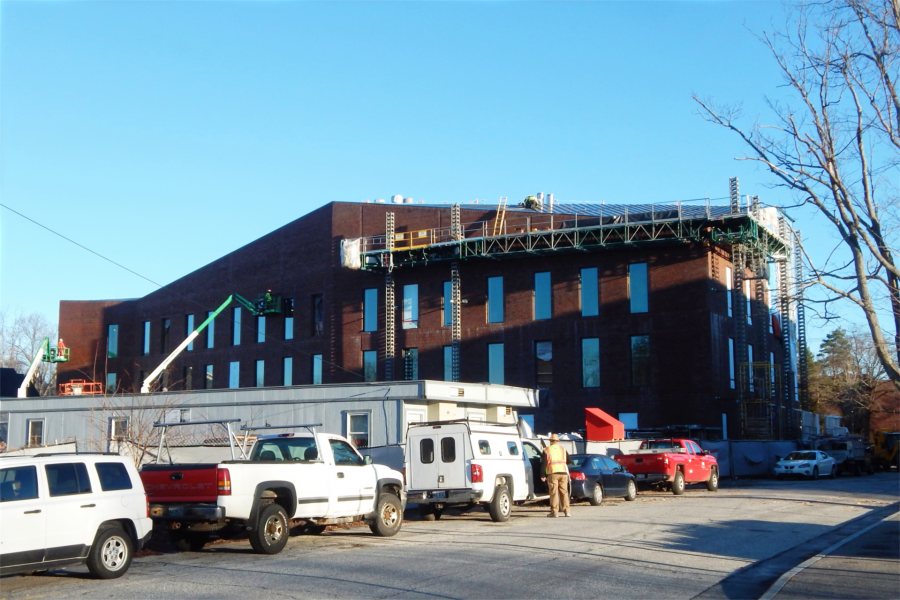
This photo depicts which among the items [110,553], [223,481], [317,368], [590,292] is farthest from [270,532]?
[317,368]

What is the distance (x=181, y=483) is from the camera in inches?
577

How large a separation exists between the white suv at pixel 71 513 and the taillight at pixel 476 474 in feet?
29.2

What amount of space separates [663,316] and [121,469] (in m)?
35.7

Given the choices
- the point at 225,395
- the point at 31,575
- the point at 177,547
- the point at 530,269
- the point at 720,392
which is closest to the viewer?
the point at 31,575

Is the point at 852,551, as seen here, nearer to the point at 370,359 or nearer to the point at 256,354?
the point at 370,359

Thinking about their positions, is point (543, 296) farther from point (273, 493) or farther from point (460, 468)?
point (273, 493)

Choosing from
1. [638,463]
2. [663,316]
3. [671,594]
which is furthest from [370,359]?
[671,594]

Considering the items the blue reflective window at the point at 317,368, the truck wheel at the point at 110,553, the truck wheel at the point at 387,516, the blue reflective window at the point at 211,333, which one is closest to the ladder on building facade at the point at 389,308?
the blue reflective window at the point at 317,368

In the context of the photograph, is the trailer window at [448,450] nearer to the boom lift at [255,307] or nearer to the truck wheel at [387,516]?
the truck wheel at [387,516]

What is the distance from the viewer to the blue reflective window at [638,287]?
4622cm

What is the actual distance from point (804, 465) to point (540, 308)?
15.5m

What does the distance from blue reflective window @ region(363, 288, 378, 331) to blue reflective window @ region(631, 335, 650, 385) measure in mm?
15102

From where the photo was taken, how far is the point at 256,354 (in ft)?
192

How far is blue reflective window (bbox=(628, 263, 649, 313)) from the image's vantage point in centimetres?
4622
